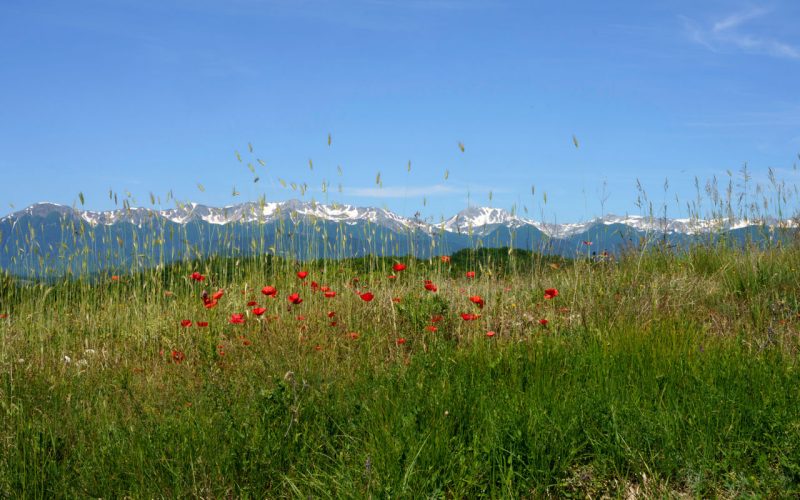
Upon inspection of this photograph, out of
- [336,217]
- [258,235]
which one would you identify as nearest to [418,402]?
[336,217]

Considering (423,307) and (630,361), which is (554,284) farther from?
(630,361)

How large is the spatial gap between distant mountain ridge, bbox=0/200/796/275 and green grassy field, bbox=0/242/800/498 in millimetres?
1432

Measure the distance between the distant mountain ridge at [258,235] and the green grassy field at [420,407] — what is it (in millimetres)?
1432

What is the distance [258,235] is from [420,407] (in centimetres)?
455

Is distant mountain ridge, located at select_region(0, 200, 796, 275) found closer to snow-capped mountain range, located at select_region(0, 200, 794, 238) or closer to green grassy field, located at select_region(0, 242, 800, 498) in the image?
snow-capped mountain range, located at select_region(0, 200, 794, 238)

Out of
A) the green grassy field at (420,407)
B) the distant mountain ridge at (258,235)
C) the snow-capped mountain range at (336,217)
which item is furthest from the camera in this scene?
the distant mountain ridge at (258,235)

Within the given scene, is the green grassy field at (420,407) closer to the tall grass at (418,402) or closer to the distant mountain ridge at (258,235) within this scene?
the tall grass at (418,402)

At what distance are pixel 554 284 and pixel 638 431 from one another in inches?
161

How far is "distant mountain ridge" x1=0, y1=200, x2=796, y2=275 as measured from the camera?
6918 mm

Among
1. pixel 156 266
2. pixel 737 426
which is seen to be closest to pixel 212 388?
pixel 737 426

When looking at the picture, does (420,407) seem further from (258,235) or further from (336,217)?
(258,235)

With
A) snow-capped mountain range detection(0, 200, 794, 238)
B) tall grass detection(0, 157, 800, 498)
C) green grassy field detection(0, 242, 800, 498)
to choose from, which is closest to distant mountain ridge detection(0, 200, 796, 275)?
snow-capped mountain range detection(0, 200, 794, 238)

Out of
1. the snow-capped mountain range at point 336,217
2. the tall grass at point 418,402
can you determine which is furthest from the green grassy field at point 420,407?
the snow-capped mountain range at point 336,217

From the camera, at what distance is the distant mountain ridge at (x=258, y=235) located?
6918 millimetres
